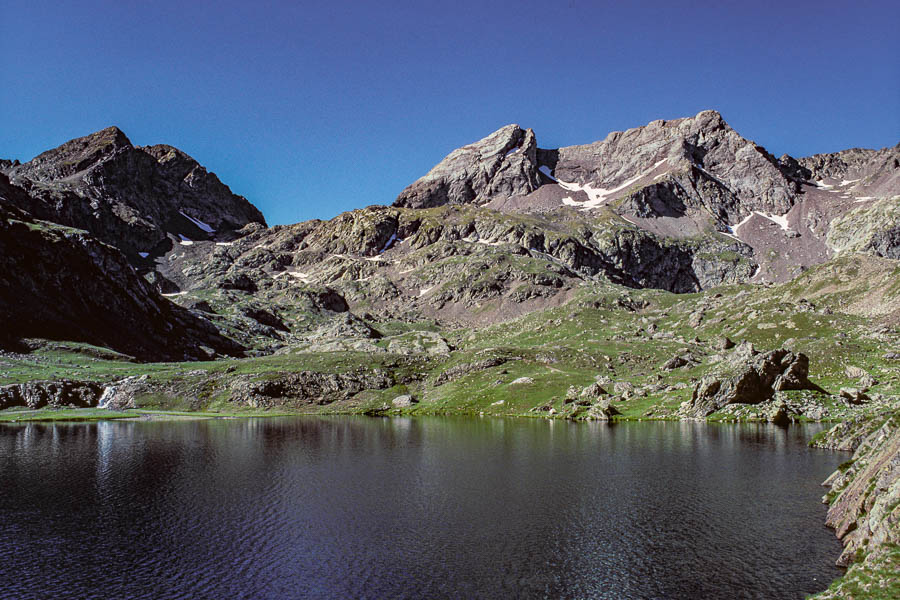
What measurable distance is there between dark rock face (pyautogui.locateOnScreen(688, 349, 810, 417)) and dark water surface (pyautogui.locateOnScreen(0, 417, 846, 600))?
1316 inches

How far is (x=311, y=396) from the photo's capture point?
19400 centimetres

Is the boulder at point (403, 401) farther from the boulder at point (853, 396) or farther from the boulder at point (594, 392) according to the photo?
the boulder at point (853, 396)

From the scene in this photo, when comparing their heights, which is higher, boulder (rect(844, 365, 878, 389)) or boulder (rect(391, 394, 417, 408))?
boulder (rect(844, 365, 878, 389))

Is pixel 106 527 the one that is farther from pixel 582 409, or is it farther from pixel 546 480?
pixel 582 409

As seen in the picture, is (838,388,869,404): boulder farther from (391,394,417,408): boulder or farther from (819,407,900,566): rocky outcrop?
(391,394,417,408): boulder

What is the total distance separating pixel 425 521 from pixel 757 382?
109 meters

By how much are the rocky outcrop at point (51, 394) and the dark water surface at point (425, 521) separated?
101 m

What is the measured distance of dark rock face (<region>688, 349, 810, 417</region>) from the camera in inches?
4985

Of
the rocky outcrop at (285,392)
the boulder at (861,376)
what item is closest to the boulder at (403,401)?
the rocky outcrop at (285,392)

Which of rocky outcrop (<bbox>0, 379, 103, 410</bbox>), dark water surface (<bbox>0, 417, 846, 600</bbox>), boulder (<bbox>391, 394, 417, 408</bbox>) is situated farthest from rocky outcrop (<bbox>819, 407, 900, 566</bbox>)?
rocky outcrop (<bbox>0, 379, 103, 410</bbox>)

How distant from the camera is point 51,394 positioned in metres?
177

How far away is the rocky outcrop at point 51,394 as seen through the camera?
171000 mm

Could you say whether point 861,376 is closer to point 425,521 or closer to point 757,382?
point 757,382

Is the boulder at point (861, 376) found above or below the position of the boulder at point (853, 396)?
above
